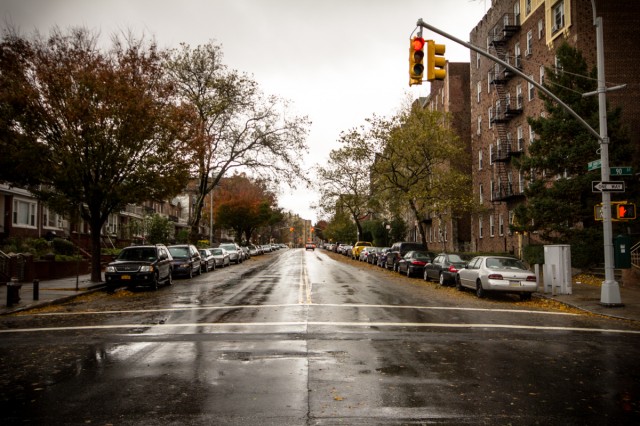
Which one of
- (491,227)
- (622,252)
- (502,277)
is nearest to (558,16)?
(491,227)

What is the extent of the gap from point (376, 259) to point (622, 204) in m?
28.3

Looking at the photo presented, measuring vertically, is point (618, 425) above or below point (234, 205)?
below

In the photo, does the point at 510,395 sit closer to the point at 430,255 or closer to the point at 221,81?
the point at 430,255

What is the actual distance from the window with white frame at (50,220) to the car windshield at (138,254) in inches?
781

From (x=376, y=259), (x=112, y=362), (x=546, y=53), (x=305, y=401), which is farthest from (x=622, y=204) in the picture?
(x=376, y=259)

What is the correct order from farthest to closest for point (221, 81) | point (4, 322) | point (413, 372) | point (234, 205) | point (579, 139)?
point (234, 205) → point (221, 81) → point (579, 139) → point (4, 322) → point (413, 372)

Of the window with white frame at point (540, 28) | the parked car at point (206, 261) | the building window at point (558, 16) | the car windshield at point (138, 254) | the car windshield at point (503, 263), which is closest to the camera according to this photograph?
the car windshield at point (503, 263)

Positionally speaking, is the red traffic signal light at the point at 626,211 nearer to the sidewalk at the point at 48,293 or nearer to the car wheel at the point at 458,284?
the car wheel at the point at 458,284

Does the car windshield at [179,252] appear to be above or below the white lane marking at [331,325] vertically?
above

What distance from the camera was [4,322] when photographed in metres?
12.5

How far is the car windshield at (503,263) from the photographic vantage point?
58.1 feet

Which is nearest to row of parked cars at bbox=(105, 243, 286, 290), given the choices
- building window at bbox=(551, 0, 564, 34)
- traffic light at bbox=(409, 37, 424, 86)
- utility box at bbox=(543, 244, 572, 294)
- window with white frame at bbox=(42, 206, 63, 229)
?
traffic light at bbox=(409, 37, 424, 86)

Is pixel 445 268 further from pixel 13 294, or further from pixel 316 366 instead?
pixel 13 294

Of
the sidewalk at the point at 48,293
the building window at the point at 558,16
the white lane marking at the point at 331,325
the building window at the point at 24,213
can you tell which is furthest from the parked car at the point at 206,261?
the building window at the point at 558,16
